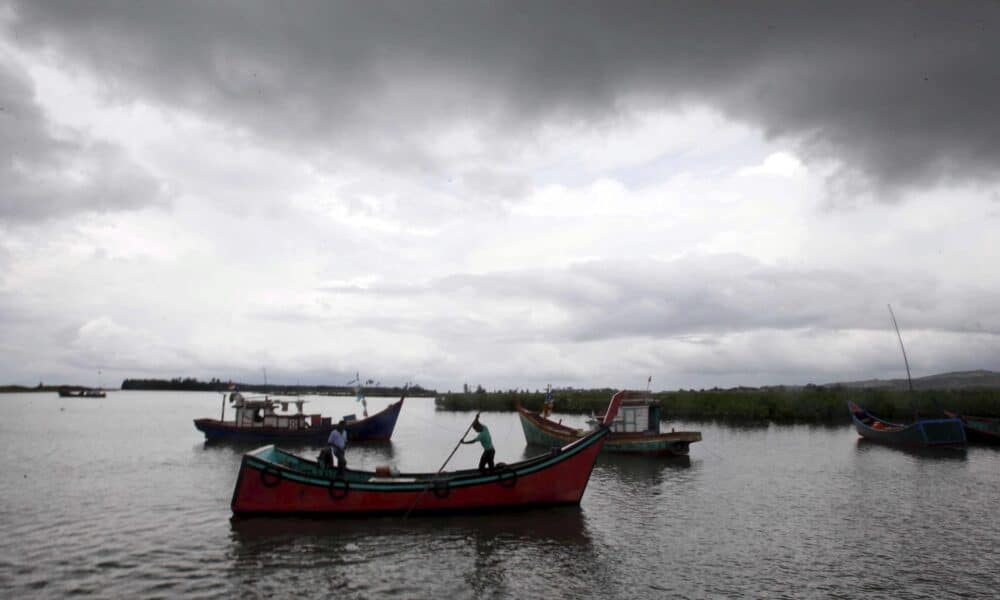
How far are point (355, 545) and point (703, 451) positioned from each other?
986 inches

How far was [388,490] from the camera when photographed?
17016mm

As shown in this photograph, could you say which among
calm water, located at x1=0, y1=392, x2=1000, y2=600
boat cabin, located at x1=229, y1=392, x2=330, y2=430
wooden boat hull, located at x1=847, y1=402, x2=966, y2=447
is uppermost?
boat cabin, located at x1=229, y1=392, x2=330, y2=430

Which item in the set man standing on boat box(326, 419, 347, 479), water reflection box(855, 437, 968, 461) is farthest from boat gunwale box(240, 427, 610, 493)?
water reflection box(855, 437, 968, 461)

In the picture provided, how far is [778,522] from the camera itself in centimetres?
1756

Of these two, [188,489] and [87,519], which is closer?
[87,519]

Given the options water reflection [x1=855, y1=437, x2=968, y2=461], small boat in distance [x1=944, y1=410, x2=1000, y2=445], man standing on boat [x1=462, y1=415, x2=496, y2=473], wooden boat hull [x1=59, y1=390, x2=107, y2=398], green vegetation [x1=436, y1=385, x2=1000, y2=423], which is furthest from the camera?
wooden boat hull [x1=59, y1=390, x2=107, y2=398]

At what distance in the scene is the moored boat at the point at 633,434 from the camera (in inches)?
1213

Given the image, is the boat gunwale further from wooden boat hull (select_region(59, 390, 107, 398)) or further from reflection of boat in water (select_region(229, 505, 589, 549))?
wooden boat hull (select_region(59, 390, 107, 398))

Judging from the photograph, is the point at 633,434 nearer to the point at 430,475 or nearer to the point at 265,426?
the point at 430,475

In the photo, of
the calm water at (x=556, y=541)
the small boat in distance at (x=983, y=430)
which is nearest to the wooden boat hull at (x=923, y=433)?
the small boat in distance at (x=983, y=430)

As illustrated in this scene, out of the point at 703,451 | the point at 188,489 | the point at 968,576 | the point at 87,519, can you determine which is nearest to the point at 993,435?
the point at 703,451

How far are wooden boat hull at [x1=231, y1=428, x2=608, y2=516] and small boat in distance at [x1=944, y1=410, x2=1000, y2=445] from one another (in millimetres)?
32820

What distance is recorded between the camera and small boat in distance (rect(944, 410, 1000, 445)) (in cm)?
3747

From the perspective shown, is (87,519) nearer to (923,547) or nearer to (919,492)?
(923,547)
